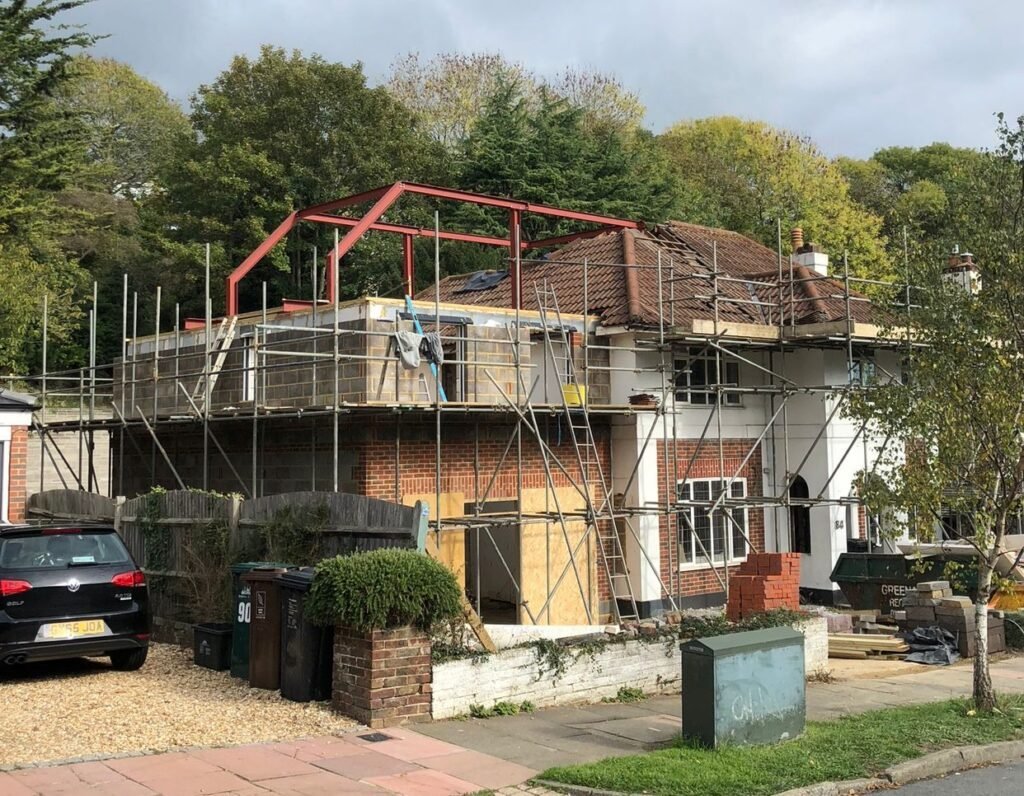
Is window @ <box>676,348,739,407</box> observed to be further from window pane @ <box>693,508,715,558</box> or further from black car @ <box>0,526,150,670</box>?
black car @ <box>0,526,150,670</box>

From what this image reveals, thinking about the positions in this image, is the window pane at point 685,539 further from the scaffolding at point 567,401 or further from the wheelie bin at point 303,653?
the wheelie bin at point 303,653

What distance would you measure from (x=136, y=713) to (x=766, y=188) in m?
38.8

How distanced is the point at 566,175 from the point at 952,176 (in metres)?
23.6

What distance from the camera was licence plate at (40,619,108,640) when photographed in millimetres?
10195

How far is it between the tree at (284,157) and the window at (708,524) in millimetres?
17354

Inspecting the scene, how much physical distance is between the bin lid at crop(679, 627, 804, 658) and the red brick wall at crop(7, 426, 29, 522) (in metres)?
11.4

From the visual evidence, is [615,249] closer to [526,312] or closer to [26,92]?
[526,312]

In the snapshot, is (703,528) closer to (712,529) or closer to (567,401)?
(712,529)

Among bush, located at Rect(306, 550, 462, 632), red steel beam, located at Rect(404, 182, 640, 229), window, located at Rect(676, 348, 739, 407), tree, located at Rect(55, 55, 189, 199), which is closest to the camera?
bush, located at Rect(306, 550, 462, 632)

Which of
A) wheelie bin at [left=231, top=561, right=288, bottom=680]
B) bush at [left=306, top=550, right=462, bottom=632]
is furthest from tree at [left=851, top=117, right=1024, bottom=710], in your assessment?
wheelie bin at [left=231, top=561, right=288, bottom=680]

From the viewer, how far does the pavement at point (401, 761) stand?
751 centimetres

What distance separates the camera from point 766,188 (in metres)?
43.9

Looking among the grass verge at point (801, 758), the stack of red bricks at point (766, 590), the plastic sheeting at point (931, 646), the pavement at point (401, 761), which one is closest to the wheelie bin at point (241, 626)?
the pavement at point (401, 761)

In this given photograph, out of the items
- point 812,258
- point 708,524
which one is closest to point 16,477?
point 708,524
